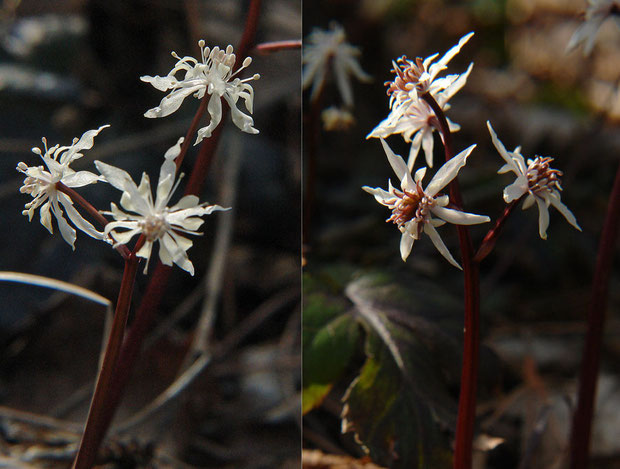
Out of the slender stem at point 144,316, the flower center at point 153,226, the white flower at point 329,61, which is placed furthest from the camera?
the white flower at point 329,61

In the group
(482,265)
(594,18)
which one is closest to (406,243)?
(594,18)

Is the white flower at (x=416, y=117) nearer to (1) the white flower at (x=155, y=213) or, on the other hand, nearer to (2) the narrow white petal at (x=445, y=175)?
(2) the narrow white petal at (x=445, y=175)

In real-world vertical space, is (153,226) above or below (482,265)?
below

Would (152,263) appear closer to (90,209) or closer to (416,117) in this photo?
(90,209)

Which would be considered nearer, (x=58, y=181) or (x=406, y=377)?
(x=58, y=181)

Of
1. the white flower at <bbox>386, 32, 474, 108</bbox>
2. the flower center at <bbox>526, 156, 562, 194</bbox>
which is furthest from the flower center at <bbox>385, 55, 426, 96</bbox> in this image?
the flower center at <bbox>526, 156, 562, 194</bbox>

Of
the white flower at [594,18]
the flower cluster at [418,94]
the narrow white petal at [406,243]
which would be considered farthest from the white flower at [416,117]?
the white flower at [594,18]
